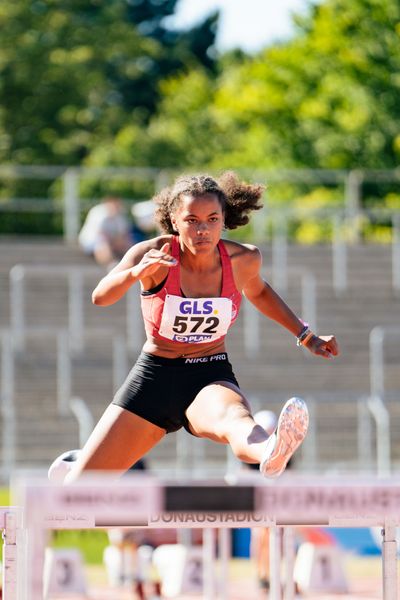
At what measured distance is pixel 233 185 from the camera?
25.3ft

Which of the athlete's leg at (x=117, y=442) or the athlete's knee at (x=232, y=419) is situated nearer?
the athlete's knee at (x=232, y=419)

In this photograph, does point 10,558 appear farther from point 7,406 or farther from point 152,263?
point 7,406

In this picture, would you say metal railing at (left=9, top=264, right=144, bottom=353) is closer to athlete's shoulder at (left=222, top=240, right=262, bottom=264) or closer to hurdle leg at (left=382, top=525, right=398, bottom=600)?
athlete's shoulder at (left=222, top=240, right=262, bottom=264)

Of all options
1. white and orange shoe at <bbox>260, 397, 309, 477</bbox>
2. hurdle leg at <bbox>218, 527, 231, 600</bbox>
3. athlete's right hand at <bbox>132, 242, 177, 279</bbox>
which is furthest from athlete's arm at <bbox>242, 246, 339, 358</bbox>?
hurdle leg at <bbox>218, 527, 231, 600</bbox>

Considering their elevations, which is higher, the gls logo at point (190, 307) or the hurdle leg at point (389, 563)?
the gls logo at point (190, 307)

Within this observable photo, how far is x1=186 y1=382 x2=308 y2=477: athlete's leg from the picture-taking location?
6.56 m

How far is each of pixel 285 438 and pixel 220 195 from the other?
1373 millimetres

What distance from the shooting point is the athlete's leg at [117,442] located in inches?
282

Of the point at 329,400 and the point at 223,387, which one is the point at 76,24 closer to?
the point at 329,400

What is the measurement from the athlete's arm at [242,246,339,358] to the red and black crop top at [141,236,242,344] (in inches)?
10.4

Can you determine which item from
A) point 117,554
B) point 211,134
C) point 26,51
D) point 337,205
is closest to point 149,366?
point 117,554

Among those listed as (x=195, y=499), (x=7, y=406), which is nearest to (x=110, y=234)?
(x=7, y=406)

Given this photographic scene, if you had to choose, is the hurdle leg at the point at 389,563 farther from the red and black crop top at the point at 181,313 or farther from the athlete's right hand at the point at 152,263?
the red and black crop top at the point at 181,313

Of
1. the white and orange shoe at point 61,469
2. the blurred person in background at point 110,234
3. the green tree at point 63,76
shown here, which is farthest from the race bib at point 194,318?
the green tree at point 63,76
